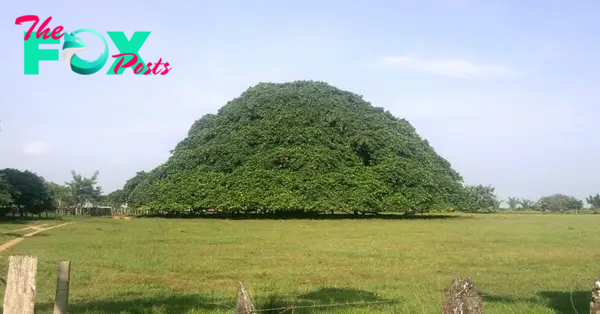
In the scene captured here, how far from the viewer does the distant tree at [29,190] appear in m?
44.2

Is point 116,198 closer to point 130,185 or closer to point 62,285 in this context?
point 130,185

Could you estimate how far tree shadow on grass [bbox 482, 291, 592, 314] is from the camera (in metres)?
9.35

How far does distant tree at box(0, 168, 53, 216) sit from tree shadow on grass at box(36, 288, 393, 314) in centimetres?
3726

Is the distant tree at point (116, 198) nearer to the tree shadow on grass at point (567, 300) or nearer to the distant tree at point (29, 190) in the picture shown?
the distant tree at point (29, 190)

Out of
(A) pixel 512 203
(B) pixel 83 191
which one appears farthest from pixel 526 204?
(B) pixel 83 191

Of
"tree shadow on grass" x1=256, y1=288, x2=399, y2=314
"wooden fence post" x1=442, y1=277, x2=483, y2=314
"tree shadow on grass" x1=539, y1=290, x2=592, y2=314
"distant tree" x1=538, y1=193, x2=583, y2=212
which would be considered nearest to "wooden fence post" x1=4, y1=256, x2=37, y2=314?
"wooden fence post" x1=442, y1=277, x2=483, y2=314

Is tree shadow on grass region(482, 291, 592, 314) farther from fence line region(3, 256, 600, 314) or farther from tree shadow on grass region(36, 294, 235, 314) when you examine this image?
fence line region(3, 256, 600, 314)

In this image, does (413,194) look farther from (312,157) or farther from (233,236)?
(233,236)

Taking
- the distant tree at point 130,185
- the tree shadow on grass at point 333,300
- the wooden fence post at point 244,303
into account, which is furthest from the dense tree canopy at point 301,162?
the wooden fence post at point 244,303

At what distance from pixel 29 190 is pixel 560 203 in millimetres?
89298

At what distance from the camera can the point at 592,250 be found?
1927 centimetres

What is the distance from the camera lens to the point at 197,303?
374 inches

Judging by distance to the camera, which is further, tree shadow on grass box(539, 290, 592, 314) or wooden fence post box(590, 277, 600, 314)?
tree shadow on grass box(539, 290, 592, 314)

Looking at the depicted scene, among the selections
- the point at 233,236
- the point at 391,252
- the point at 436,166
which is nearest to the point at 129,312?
the point at 391,252
